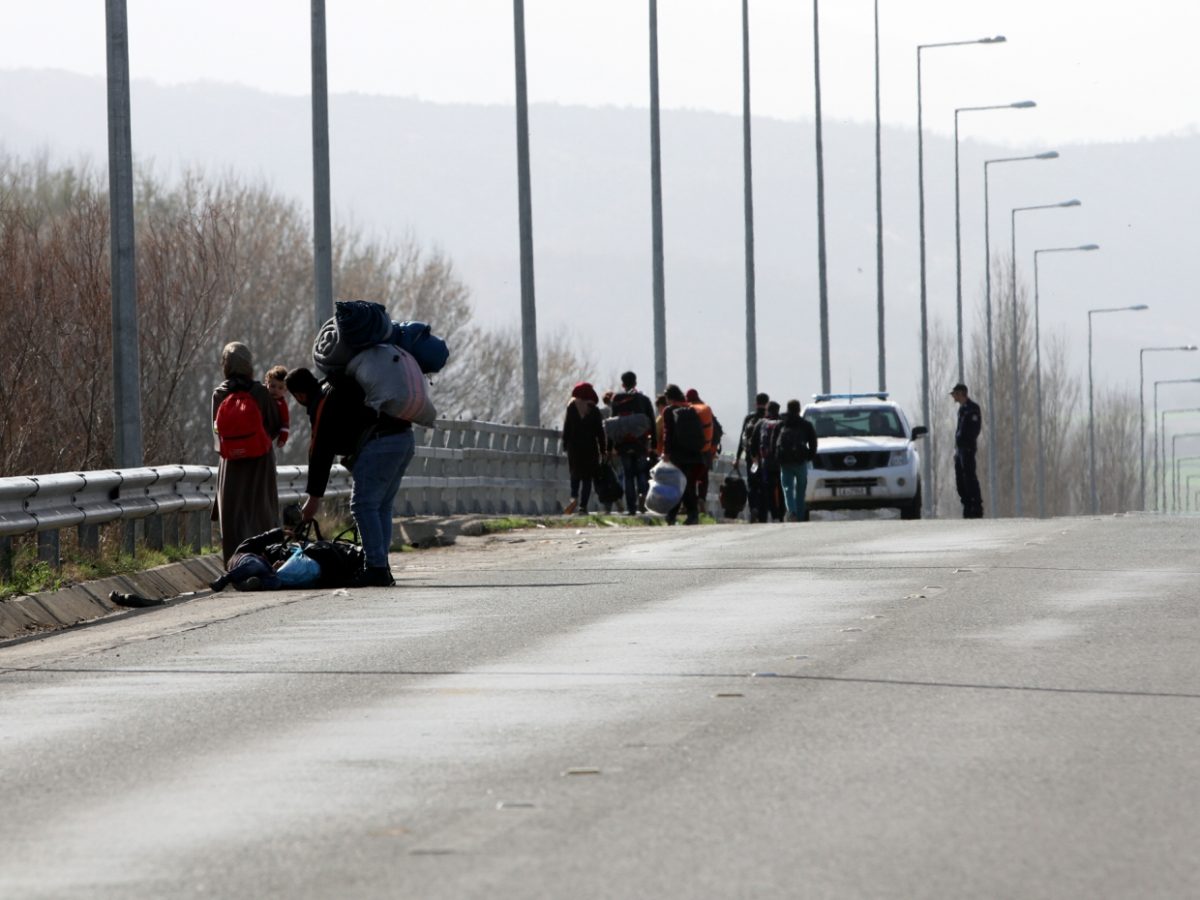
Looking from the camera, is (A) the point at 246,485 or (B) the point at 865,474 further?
(B) the point at 865,474

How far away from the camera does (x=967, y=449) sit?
3603 cm

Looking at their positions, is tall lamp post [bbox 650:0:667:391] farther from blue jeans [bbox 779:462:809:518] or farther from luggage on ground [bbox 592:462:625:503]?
luggage on ground [bbox 592:462:625:503]

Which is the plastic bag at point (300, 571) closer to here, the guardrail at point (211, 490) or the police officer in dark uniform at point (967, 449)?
the guardrail at point (211, 490)

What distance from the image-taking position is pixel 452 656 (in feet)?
38.8

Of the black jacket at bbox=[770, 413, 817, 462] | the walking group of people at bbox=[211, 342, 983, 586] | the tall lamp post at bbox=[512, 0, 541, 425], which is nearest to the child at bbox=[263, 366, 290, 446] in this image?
the walking group of people at bbox=[211, 342, 983, 586]

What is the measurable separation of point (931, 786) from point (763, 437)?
92.0ft

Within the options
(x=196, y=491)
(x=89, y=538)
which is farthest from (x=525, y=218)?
(x=89, y=538)

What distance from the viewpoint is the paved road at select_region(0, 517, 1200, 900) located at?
6246 millimetres

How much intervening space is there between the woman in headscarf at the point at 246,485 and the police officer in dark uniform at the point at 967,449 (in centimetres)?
1762

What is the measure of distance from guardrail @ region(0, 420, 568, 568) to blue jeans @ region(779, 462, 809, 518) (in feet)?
12.4

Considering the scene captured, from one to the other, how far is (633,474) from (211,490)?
13.9 metres

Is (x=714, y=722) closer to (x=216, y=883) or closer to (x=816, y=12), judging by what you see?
(x=216, y=883)

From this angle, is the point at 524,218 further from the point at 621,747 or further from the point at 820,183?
the point at 621,747

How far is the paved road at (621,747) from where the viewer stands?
625 centimetres
